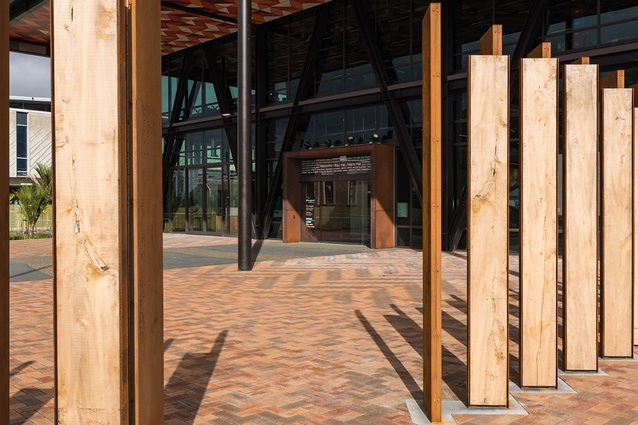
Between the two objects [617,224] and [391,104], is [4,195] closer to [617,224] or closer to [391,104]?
[617,224]

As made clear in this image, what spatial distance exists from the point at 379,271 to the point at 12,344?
26.3 ft

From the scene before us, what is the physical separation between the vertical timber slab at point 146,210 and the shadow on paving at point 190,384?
1.25 m

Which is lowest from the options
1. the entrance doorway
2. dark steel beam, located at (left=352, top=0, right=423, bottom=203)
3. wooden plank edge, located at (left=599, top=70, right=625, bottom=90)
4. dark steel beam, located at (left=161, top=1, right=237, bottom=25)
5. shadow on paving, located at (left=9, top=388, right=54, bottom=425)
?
shadow on paving, located at (left=9, top=388, right=54, bottom=425)

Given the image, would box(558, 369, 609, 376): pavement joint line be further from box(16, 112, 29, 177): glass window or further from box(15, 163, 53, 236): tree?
box(16, 112, 29, 177): glass window

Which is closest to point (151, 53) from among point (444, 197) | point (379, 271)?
point (379, 271)

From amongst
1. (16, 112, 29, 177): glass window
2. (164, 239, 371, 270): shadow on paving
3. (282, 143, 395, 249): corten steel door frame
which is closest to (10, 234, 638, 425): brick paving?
(164, 239, 371, 270): shadow on paving

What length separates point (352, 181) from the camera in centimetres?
1998

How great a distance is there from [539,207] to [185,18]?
2030 cm

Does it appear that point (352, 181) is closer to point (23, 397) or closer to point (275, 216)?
point (275, 216)

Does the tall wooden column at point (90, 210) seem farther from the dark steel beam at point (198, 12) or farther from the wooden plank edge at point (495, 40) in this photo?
the dark steel beam at point (198, 12)

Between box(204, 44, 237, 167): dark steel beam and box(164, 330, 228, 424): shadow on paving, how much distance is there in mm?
18958

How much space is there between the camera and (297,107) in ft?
71.5

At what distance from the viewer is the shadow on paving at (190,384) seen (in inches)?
162

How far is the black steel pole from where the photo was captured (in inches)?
502
